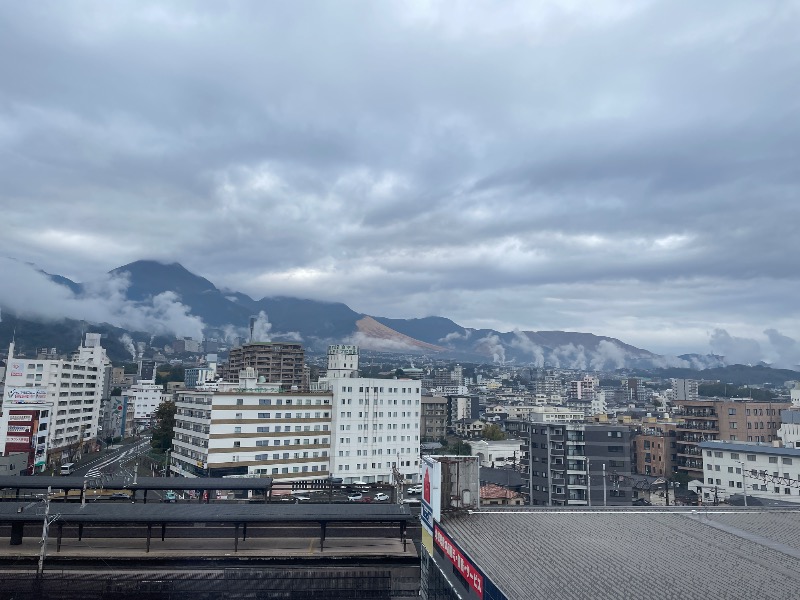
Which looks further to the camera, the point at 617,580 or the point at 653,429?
the point at 653,429

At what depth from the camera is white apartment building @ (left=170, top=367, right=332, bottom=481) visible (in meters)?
52.5

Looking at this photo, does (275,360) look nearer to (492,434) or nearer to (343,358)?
(343,358)

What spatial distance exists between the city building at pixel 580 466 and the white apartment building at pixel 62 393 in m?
56.2

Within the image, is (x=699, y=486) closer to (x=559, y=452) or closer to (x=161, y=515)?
(x=559, y=452)

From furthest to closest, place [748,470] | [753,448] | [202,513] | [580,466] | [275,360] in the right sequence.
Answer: [275,360] < [753,448] < [748,470] < [580,466] < [202,513]

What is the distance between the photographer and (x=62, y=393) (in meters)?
75.9

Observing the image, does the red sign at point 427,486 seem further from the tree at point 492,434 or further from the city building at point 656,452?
the tree at point 492,434

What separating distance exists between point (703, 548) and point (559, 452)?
35.4 metres

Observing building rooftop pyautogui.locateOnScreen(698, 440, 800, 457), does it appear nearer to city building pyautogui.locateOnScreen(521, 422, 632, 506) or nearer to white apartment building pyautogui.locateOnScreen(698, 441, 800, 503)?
white apartment building pyautogui.locateOnScreen(698, 441, 800, 503)

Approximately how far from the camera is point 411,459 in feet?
210

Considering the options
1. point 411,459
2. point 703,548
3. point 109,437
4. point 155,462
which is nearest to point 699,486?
point 411,459

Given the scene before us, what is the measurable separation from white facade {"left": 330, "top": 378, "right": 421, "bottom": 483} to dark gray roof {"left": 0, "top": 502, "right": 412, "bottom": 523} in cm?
2851

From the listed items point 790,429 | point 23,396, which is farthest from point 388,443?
point 790,429

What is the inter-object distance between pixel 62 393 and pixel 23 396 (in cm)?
1289
